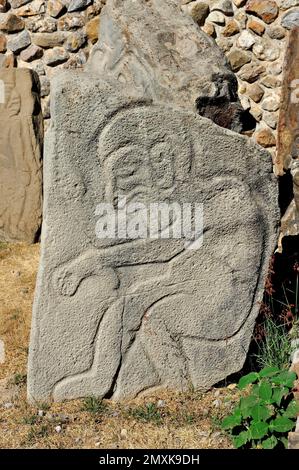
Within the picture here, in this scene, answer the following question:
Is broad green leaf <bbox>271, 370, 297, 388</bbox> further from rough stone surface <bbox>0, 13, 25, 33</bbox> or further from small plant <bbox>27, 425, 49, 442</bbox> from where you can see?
rough stone surface <bbox>0, 13, 25, 33</bbox>

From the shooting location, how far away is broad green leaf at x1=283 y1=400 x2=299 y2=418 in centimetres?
302

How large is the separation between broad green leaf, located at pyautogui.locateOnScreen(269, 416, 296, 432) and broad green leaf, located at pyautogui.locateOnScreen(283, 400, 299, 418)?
0.11 ft

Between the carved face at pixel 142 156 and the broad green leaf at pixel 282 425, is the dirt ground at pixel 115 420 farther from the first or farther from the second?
the carved face at pixel 142 156

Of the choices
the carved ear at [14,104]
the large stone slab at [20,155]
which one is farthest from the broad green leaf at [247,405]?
the carved ear at [14,104]

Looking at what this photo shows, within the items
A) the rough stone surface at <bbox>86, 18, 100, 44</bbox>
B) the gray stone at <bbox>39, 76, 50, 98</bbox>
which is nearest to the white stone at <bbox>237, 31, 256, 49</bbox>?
the rough stone surface at <bbox>86, 18, 100, 44</bbox>

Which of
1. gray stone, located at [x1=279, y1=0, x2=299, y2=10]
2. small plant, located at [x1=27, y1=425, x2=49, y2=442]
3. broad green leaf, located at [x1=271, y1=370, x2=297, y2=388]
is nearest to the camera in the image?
broad green leaf, located at [x1=271, y1=370, x2=297, y2=388]

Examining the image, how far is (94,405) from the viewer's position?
3426mm

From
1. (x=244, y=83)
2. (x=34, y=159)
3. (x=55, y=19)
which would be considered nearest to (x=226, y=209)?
(x=34, y=159)

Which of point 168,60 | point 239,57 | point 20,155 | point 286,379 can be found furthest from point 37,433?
point 239,57

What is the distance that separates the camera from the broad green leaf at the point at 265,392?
3047 millimetres

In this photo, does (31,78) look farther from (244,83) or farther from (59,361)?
(59,361)

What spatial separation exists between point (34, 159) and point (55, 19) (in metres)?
1.47

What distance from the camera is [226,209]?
3461mm

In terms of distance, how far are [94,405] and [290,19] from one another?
3.87m
